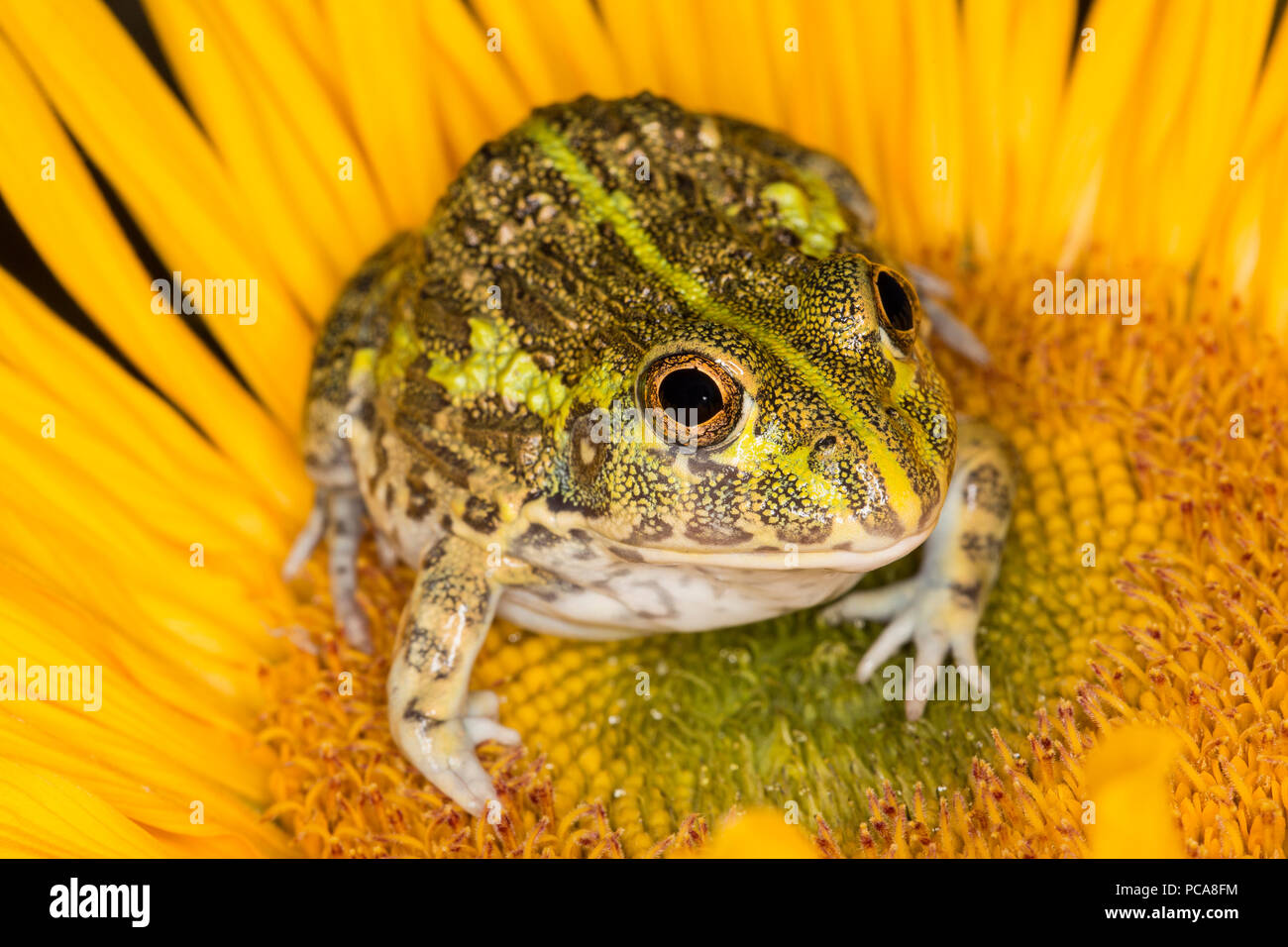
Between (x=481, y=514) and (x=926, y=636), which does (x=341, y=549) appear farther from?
(x=926, y=636)

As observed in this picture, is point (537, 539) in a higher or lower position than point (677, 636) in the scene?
higher

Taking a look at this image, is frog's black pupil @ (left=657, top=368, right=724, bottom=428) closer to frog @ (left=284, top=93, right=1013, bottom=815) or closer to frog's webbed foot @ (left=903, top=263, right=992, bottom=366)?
frog @ (left=284, top=93, right=1013, bottom=815)

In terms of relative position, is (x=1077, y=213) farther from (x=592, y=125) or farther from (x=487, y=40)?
(x=487, y=40)

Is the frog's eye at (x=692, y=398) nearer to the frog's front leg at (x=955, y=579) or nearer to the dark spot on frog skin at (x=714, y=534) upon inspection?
the dark spot on frog skin at (x=714, y=534)

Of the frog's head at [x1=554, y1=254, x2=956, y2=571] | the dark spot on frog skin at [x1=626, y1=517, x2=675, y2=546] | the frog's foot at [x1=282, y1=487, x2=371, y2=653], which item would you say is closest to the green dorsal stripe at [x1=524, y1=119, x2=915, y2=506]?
the frog's head at [x1=554, y1=254, x2=956, y2=571]

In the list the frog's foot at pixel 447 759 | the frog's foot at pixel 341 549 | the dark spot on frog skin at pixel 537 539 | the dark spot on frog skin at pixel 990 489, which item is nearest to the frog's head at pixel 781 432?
the dark spot on frog skin at pixel 537 539

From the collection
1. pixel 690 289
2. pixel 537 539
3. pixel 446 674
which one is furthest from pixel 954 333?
pixel 446 674
